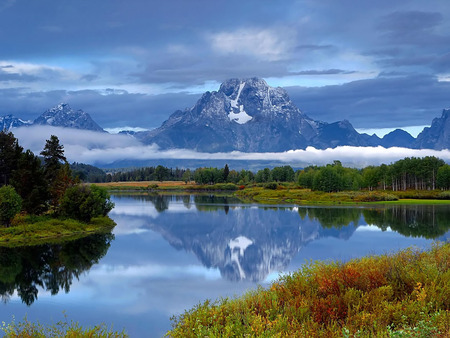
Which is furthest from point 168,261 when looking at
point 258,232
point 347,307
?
point 347,307

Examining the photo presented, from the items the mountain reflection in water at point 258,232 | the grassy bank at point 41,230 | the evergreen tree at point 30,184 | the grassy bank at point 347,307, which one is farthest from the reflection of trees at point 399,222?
the evergreen tree at point 30,184

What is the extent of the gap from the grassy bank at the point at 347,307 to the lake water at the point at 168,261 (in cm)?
827

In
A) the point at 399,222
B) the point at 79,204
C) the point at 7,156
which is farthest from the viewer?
the point at 399,222

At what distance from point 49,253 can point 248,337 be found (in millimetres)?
41278

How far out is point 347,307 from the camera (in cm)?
1725

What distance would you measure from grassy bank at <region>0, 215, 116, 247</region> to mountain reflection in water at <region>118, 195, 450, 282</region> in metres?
12.8

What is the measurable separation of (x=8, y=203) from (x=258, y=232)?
36270 mm

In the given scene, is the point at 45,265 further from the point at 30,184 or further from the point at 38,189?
A: the point at 30,184

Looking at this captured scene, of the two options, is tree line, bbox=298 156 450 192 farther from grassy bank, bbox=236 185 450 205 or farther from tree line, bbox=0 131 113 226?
tree line, bbox=0 131 113 226

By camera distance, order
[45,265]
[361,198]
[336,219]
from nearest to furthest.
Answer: [45,265]
[336,219]
[361,198]

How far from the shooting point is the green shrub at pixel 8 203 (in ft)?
188

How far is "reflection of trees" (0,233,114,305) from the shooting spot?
115ft

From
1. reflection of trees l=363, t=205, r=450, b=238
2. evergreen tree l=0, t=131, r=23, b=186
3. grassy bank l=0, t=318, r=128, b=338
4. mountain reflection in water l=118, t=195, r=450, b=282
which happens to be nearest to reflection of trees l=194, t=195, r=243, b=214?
mountain reflection in water l=118, t=195, r=450, b=282

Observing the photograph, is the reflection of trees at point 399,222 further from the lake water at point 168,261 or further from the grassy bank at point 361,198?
the grassy bank at point 361,198
